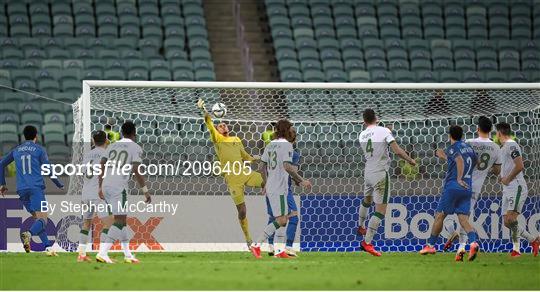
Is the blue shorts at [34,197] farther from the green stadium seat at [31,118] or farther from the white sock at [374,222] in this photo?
the green stadium seat at [31,118]

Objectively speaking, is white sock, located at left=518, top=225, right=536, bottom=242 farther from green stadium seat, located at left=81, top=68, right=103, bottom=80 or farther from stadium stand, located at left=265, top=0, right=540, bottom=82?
green stadium seat, located at left=81, top=68, right=103, bottom=80

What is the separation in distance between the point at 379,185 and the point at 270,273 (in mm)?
3146

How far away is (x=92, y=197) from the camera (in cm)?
1383

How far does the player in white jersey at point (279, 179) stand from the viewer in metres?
13.9

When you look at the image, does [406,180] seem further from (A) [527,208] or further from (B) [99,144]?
(B) [99,144]

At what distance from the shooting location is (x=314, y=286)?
33.5 ft

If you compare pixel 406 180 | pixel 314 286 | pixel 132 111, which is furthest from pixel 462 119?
pixel 314 286

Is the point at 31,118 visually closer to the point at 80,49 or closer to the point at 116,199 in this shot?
the point at 80,49

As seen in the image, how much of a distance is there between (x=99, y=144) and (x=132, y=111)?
3.45 meters

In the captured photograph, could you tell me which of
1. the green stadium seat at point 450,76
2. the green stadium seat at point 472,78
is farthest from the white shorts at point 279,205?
the green stadium seat at point 472,78

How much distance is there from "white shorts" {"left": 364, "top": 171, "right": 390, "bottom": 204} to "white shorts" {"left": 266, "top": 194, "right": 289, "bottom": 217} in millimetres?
1092

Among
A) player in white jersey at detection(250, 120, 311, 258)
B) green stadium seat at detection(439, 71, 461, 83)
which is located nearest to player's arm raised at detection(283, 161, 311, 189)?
player in white jersey at detection(250, 120, 311, 258)

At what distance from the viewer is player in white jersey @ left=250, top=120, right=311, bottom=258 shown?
13.9 m

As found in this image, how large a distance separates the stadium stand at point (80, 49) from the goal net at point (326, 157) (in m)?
4.37
